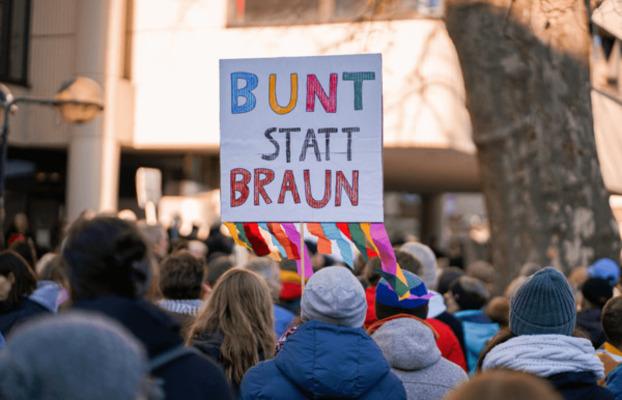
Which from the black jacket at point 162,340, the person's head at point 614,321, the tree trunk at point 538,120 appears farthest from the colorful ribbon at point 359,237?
the tree trunk at point 538,120

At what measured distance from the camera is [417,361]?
344cm

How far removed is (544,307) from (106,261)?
1.72m

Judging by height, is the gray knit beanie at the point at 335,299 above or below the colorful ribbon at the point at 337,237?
below

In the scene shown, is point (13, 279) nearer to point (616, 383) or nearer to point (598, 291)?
point (616, 383)

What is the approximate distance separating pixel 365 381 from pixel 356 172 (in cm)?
193

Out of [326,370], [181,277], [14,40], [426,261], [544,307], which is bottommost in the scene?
[326,370]

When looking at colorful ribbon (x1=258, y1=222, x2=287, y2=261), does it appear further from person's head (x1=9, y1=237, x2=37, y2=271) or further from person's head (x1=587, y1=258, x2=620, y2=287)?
person's head (x1=587, y1=258, x2=620, y2=287)

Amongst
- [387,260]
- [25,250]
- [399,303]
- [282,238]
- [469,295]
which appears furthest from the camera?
[25,250]

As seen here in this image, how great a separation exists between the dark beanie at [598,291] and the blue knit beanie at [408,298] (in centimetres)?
185

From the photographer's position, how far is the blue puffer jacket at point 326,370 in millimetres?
2902

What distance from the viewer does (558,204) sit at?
30.5ft

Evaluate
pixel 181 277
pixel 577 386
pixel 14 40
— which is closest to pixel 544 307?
pixel 577 386

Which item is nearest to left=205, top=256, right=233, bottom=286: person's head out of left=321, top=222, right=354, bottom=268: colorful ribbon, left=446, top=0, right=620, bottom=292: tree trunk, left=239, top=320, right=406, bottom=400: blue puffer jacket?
left=321, top=222, right=354, bottom=268: colorful ribbon

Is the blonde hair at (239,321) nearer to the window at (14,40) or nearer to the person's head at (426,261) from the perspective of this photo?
the person's head at (426,261)
